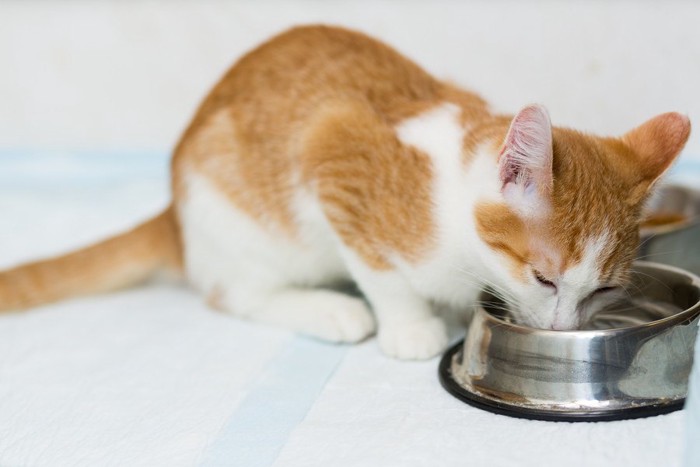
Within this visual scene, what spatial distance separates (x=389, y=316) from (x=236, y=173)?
51 centimetres

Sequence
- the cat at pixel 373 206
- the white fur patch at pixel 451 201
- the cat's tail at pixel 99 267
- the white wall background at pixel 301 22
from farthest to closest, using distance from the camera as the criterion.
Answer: the white wall background at pixel 301 22, the cat's tail at pixel 99 267, the white fur patch at pixel 451 201, the cat at pixel 373 206

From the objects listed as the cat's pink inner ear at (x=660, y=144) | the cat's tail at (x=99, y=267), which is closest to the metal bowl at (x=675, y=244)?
the cat's pink inner ear at (x=660, y=144)

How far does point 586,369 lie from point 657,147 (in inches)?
17.4

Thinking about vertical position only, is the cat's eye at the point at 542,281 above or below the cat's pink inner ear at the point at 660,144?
below

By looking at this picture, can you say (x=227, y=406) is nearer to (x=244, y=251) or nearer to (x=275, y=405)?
(x=275, y=405)

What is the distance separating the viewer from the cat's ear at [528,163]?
1.47 metres

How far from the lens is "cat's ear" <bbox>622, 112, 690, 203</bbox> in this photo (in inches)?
64.7

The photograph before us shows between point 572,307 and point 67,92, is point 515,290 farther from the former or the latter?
point 67,92

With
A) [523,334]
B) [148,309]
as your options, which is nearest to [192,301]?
[148,309]

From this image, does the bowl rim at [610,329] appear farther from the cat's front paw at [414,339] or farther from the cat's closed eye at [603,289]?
the cat's front paw at [414,339]

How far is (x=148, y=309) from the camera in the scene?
2271 millimetres

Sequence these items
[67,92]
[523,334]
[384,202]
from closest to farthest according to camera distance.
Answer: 1. [523,334]
2. [384,202]
3. [67,92]

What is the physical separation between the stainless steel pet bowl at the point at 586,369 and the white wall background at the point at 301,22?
4.92 ft

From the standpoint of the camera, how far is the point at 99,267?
2.30 m
